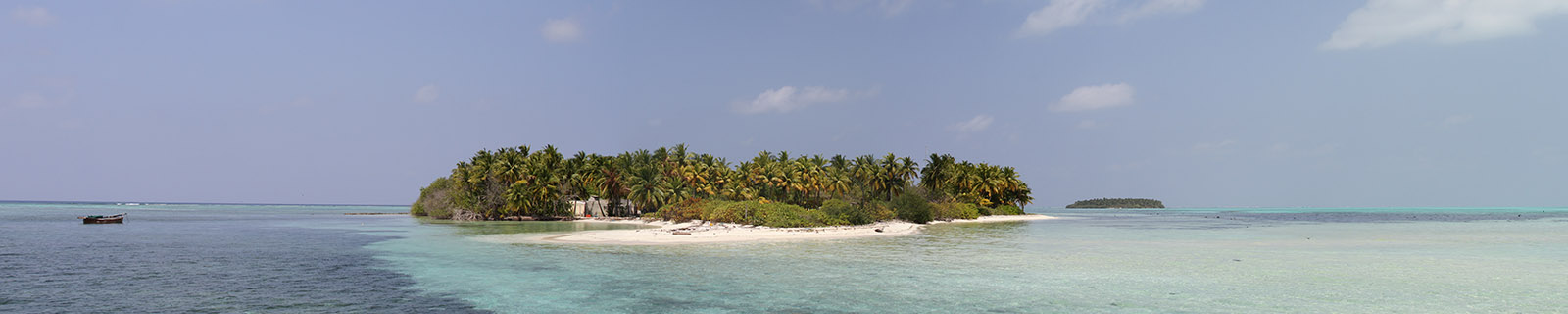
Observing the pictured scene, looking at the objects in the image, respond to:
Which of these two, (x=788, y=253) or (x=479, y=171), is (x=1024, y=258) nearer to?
(x=788, y=253)

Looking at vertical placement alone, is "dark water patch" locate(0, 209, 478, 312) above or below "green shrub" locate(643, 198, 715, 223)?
below

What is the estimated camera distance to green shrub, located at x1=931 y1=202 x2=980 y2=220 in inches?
3551

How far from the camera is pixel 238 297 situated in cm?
1819

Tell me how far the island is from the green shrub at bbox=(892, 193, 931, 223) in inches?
3.8

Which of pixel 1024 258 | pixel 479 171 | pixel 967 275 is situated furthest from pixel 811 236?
pixel 479 171

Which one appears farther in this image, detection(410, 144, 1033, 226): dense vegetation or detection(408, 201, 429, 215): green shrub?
detection(408, 201, 429, 215): green shrub

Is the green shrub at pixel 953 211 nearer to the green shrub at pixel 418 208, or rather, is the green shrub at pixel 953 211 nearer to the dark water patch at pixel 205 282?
the dark water patch at pixel 205 282

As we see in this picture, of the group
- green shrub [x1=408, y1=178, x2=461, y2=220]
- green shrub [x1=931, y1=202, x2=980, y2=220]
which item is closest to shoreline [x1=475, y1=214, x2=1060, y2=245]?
green shrub [x1=931, y1=202, x2=980, y2=220]

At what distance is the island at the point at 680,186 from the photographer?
9038cm

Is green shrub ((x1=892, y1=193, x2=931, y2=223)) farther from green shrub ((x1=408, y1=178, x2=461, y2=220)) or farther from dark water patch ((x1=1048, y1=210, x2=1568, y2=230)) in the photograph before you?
green shrub ((x1=408, y1=178, x2=461, y2=220))

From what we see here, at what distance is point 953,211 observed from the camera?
9356 centimetres

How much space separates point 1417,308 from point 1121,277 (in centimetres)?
699

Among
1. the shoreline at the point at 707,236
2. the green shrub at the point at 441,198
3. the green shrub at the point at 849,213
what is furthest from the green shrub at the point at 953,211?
the green shrub at the point at 441,198

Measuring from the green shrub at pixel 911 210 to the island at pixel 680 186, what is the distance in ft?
0.32
